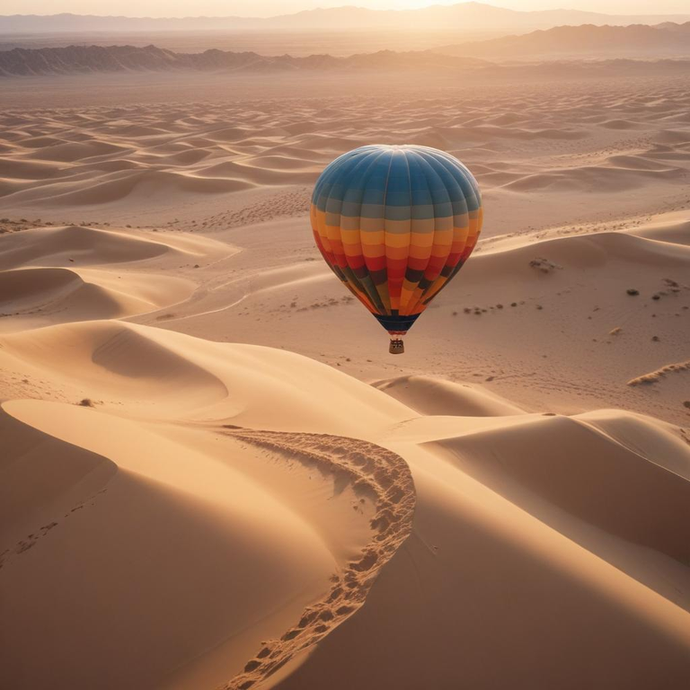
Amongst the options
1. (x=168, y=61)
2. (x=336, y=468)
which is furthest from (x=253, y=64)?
(x=336, y=468)

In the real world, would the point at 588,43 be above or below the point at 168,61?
above

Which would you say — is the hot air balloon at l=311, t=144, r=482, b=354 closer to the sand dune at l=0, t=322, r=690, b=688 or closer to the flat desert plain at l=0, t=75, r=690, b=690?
the flat desert plain at l=0, t=75, r=690, b=690

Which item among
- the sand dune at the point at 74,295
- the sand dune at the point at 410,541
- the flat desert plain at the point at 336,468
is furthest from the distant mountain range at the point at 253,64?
the sand dune at the point at 410,541

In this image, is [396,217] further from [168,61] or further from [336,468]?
[168,61]

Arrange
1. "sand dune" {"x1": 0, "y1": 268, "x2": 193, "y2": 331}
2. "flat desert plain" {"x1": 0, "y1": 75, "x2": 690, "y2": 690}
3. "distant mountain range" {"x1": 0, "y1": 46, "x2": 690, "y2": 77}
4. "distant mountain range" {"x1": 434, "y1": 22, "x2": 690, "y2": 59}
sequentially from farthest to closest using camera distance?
"distant mountain range" {"x1": 434, "y1": 22, "x2": 690, "y2": 59} → "distant mountain range" {"x1": 0, "y1": 46, "x2": 690, "y2": 77} → "sand dune" {"x1": 0, "y1": 268, "x2": 193, "y2": 331} → "flat desert plain" {"x1": 0, "y1": 75, "x2": 690, "y2": 690}

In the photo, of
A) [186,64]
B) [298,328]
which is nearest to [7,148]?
[298,328]

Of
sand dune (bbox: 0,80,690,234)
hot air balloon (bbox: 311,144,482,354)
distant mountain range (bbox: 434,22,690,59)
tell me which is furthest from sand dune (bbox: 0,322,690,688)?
distant mountain range (bbox: 434,22,690,59)

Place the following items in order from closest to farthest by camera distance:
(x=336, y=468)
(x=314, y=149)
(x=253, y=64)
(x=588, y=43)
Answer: (x=336, y=468), (x=314, y=149), (x=253, y=64), (x=588, y=43)

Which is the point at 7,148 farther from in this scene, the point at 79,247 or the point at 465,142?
the point at 465,142
